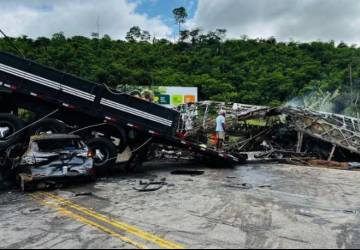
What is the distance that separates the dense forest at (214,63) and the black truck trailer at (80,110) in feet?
102

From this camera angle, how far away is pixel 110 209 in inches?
333

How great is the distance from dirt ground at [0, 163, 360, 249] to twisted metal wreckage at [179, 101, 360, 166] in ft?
14.6

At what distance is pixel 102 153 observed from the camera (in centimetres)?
1341

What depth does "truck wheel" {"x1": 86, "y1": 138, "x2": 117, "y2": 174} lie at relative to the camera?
524 inches

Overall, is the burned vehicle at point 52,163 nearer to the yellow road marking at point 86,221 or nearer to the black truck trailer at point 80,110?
the yellow road marking at point 86,221

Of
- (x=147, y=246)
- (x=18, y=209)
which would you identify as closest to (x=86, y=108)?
(x=18, y=209)

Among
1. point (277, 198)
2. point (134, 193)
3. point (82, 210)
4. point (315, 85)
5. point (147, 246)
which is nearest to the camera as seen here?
point (147, 246)

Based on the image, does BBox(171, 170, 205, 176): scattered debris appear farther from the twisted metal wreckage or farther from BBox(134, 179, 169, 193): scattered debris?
the twisted metal wreckage

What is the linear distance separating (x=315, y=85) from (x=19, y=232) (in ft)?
141

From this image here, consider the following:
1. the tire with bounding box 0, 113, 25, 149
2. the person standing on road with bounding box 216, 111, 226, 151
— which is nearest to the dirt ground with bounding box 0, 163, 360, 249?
the tire with bounding box 0, 113, 25, 149

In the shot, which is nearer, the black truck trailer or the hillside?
the black truck trailer

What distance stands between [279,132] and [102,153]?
8750 mm

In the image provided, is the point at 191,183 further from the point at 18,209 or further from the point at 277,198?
the point at 18,209

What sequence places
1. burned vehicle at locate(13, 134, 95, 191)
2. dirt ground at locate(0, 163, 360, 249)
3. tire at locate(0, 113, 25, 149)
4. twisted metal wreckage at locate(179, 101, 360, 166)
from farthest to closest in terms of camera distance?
twisted metal wreckage at locate(179, 101, 360, 166), tire at locate(0, 113, 25, 149), burned vehicle at locate(13, 134, 95, 191), dirt ground at locate(0, 163, 360, 249)
